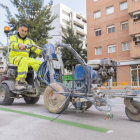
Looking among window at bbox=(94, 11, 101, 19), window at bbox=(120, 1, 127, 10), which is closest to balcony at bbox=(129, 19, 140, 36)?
window at bbox=(120, 1, 127, 10)

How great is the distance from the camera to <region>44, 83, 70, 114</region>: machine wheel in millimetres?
4316

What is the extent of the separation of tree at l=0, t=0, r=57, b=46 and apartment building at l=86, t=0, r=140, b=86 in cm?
660

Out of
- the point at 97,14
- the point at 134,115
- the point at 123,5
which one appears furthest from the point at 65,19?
the point at 134,115

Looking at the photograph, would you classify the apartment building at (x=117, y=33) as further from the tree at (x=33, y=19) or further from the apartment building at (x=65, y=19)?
the apartment building at (x=65, y=19)

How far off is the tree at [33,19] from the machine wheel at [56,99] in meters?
13.5

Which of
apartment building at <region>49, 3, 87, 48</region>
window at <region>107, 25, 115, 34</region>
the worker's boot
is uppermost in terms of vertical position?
apartment building at <region>49, 3, 87, 48</region>

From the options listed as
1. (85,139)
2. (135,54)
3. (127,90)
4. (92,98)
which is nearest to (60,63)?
(92,98)

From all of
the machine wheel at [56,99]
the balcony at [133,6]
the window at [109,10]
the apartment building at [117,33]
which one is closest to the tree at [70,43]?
the apartment building at [117,33]

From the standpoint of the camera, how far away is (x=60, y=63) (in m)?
5.54

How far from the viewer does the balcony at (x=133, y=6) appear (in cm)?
1828

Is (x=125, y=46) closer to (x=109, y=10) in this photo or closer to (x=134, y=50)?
(x=134, y=50)

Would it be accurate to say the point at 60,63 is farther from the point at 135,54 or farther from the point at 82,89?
the point at 135,54

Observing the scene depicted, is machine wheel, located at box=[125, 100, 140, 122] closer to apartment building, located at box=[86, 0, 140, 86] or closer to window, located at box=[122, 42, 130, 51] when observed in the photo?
apartment building, located at box=[86, 0, 140, 86]

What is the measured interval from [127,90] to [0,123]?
266 centimetres
